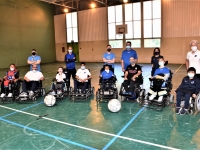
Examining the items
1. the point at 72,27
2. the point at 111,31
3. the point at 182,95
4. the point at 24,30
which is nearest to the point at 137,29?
the point at 111,31

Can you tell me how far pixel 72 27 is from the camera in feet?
69.1

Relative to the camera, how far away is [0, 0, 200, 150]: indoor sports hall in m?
3.47

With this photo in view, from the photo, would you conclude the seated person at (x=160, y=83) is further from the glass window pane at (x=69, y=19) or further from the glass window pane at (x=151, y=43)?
the glass window pane at (x=69, y=19)

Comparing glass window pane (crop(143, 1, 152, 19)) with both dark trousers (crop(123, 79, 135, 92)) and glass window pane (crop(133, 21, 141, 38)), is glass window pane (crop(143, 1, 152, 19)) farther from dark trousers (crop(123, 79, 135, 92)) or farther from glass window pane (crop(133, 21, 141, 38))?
dark trousers (crop(123, 79, 135, 92))

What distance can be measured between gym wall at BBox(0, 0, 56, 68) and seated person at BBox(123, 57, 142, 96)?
1438cm

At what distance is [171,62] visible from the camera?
16.5 metres

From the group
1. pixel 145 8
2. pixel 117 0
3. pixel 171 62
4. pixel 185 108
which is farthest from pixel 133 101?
pixel 117 0

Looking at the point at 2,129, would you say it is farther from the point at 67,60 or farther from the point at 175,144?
the point at 67,60

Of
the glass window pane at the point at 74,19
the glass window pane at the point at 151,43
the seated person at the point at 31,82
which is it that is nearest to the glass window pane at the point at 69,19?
the glass window pane at the point at 74,19

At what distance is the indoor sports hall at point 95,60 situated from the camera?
347 centimetres

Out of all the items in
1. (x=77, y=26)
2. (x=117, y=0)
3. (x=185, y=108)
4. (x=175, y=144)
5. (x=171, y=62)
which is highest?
(x=117, y=0)

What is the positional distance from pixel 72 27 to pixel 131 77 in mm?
16636

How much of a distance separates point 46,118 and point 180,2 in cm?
1506

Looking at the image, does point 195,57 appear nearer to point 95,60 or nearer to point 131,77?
point 131,77
